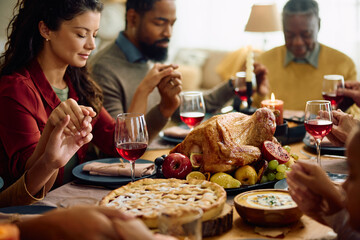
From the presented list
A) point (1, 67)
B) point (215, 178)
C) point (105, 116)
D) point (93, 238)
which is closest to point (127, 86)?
point (105, 116)

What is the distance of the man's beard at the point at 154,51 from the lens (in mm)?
3279

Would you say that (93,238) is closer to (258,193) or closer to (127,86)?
(258,193)

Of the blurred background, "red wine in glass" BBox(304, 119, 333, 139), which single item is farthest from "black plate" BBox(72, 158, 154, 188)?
the blurred background

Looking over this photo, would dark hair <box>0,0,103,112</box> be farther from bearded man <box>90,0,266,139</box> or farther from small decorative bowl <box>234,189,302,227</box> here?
small decorative bowl <box>234,189,302,227</box>

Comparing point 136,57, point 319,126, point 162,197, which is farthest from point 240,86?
point 162,197

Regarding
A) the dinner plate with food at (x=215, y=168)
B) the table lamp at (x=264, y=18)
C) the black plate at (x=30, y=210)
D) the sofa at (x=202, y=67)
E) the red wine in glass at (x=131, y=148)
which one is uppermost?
the table lamp at (x=264, y=18)

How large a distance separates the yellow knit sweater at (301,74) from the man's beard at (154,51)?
95cm

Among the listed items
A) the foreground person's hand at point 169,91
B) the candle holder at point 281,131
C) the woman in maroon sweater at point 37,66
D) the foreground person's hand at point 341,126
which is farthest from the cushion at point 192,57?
the foreground person's hand at point 341,126

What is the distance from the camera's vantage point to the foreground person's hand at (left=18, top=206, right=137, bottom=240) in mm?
798

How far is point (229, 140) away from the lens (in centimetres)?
164

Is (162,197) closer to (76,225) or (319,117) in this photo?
(76,225)

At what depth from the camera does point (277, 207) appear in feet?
4.08

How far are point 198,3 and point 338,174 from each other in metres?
6.05

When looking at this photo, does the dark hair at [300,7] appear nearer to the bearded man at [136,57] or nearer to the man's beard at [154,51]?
the bearded man at [136,57]
